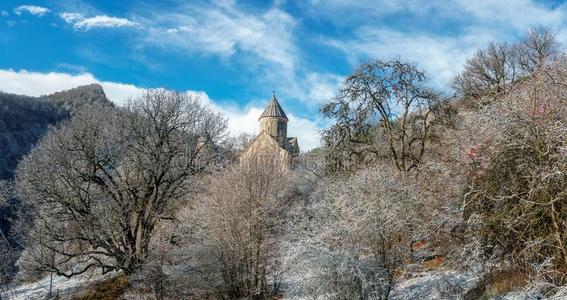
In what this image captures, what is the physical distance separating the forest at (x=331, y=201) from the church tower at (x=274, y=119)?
33543 mm

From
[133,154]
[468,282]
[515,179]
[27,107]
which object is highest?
[27,107]

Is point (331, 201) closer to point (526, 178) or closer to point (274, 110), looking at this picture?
point (526, 178)

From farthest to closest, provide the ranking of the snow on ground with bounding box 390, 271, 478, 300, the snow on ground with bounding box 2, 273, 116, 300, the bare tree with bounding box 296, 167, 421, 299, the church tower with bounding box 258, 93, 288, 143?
the church tower with bounding box 258, 93, 288, 143 → the snow on ground with bounding box 2, 273, 116, 300 → the snow on ground with bounding box 390, 271, 478, 300 → the bare tree with bounding box 296, 167, 421, 299

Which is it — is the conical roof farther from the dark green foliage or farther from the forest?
the dark green foliage

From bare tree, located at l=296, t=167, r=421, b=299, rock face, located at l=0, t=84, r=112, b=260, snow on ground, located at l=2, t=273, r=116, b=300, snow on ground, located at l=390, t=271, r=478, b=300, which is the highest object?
rock face, located at l=0, t=84, r=112, b=260

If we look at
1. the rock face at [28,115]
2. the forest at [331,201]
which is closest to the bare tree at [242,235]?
the forest at [331,201]

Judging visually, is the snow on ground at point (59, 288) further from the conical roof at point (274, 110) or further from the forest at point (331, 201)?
the conical roof at point (274, 110)

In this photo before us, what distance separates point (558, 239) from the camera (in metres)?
9.38

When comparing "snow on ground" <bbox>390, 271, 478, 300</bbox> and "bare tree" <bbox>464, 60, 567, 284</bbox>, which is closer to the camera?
"bare tree" <bbox>464, 60, 567, 284</bbox>

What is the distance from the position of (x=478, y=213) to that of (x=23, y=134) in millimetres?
117164

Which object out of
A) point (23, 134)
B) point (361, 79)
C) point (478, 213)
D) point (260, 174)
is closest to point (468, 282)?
point (478, 213)

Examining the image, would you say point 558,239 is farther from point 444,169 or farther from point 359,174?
point 359,174

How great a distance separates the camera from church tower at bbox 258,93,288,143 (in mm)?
64562

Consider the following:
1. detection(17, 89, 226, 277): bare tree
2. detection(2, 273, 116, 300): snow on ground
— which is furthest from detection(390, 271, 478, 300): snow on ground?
detection(2, 273, 116, 300): snow on ground
